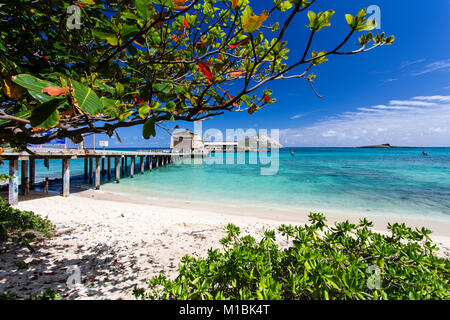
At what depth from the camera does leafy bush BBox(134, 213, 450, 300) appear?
1254 millimetres

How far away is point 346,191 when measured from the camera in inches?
624

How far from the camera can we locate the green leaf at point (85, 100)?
750mm

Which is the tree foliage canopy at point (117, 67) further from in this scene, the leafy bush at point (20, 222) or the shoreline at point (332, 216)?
the shoreline at point (332, 216)

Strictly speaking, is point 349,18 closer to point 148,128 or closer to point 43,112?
point 148,128

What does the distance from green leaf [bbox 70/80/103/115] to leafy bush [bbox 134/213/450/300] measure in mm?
1250

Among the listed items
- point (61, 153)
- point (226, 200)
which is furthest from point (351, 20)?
point (61, 153)

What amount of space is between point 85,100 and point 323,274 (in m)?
1.70

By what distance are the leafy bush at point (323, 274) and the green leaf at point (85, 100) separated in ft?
4.10

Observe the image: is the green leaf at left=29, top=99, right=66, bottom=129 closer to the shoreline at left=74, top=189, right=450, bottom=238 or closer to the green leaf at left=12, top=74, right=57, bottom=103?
the green leaf at left=12, top=74, right=57, bottom=103

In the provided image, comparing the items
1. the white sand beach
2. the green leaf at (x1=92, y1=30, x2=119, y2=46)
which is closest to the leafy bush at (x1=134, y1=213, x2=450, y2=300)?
the green leaf at (x1=92, y1=30, x2=119, y2=46)

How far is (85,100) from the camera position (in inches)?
30.6

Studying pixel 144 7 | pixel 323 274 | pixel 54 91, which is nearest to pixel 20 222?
pixel 54 91
